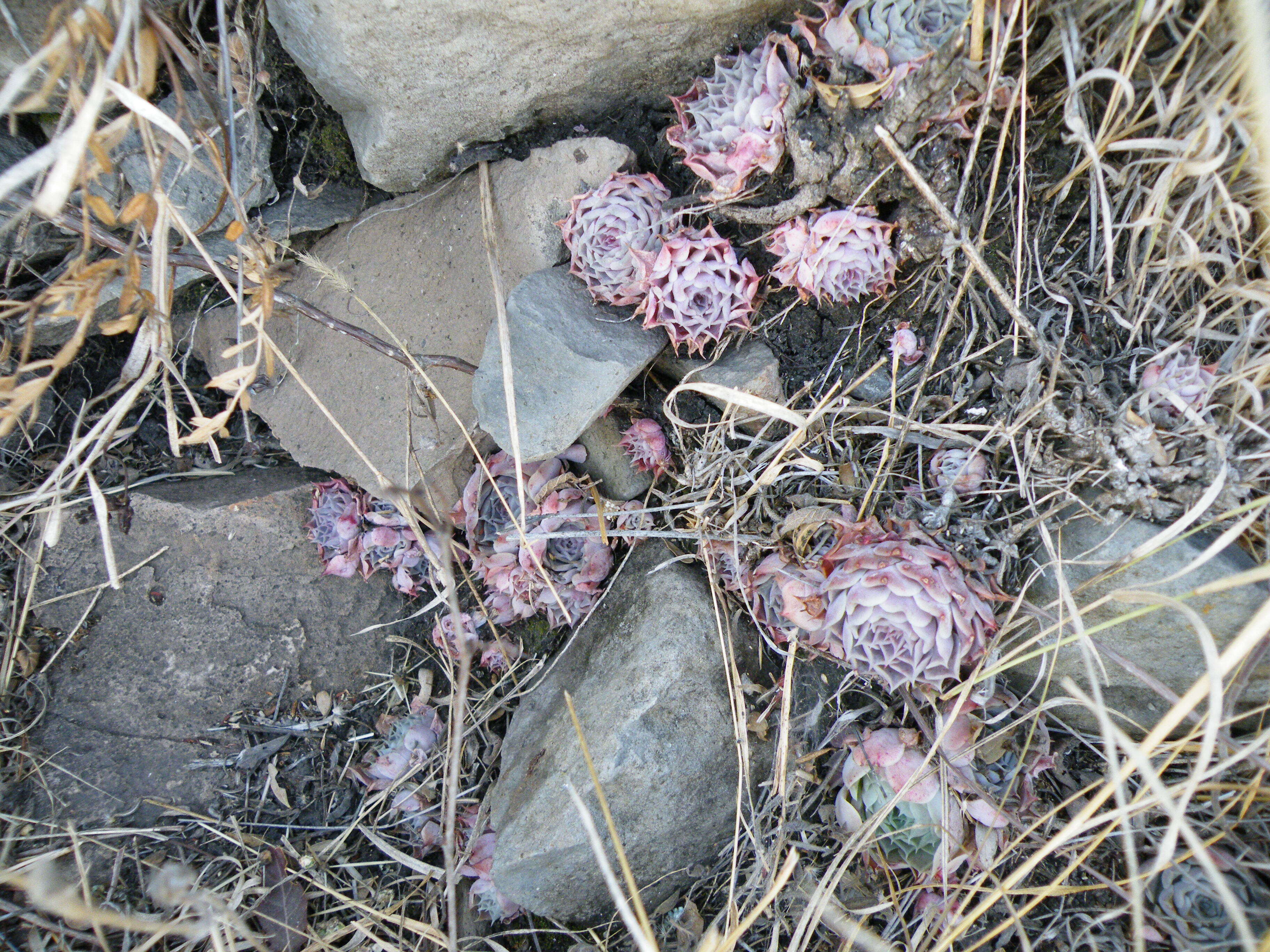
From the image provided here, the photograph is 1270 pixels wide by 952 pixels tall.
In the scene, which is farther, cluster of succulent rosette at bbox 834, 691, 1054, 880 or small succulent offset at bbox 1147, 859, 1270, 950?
cluster of succulent rosette at bbox 834, 691, 1054, 880

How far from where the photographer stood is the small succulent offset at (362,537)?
232 centimetres

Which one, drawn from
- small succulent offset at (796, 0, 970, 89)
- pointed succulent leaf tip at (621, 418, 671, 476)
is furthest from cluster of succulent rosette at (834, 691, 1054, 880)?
small succulent offset at (796, 0, 970, 89)

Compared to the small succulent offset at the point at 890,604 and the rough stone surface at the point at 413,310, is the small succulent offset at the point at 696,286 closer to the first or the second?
the rough stone surface at the point at 413,310

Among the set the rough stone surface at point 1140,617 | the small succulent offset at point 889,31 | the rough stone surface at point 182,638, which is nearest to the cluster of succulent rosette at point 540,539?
the rough stone surface at point 182,638

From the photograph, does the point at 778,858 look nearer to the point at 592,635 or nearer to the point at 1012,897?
the point at 1012,897

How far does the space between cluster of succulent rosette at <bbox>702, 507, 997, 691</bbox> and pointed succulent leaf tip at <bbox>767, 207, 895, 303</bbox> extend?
53 cm

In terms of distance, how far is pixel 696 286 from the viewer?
6.02 ft

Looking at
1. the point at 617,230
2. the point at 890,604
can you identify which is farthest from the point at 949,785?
the point at 617,230

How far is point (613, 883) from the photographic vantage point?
1288 millimetres

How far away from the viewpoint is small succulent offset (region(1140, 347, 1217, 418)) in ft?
5.38

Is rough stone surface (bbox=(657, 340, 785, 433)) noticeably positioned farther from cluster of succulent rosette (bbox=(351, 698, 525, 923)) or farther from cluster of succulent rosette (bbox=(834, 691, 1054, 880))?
cluster of succulent rosette (bbox=(351, 698, 525, 923))

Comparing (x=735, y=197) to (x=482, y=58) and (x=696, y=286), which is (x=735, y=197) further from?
(x=482, y=58)

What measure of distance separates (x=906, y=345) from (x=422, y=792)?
5.82ft

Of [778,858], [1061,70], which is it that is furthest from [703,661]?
[1061,70]
